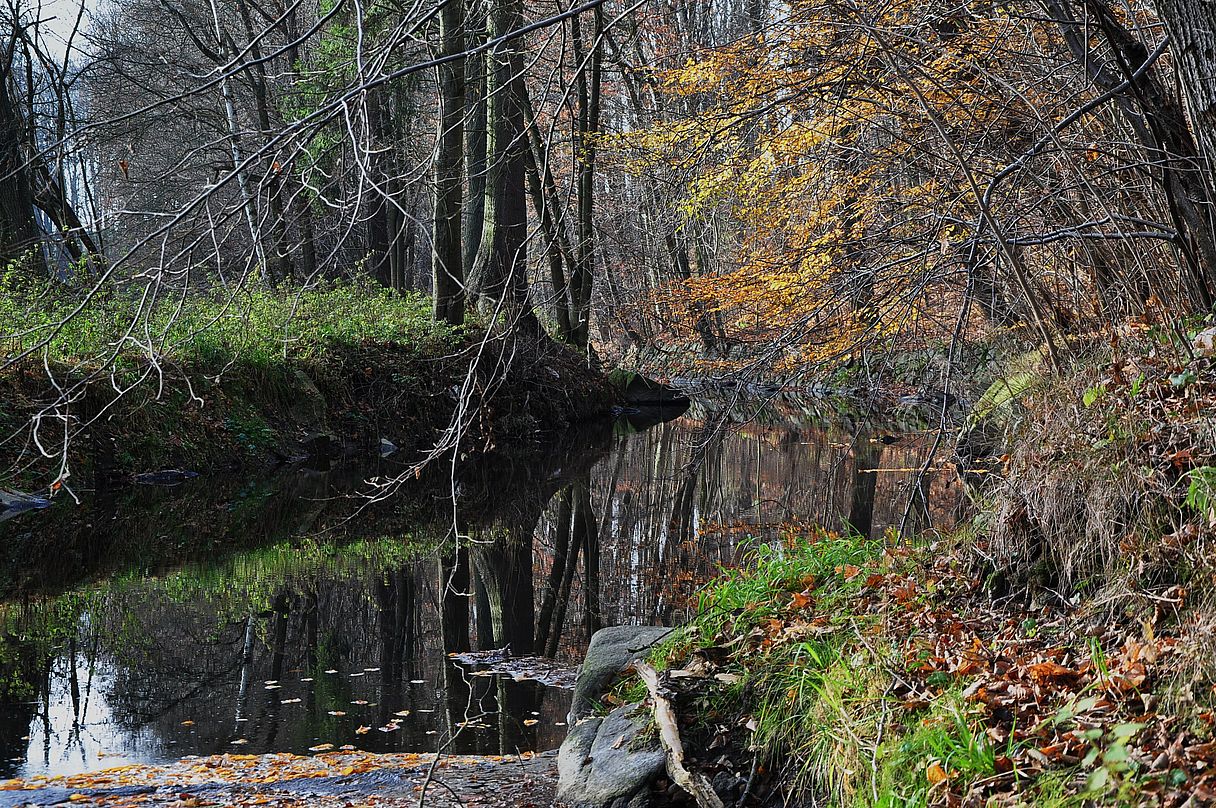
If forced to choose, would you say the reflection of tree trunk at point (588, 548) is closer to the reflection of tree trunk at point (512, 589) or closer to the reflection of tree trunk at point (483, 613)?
the reflection of tree trunk at point (512, 589)

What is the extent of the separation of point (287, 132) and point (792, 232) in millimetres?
11437

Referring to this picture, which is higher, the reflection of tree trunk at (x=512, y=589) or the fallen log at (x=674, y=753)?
the fallen log at (x=674, y=753)

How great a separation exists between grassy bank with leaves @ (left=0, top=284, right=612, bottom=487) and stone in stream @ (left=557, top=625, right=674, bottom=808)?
5.34m

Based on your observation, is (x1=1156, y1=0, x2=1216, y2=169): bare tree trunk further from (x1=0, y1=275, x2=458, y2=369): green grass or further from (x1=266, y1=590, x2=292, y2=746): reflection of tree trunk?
(x1=0, y1=275, x2=458, y2=369): green grass

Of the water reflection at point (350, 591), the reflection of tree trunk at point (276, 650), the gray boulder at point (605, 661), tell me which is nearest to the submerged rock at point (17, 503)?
the water reflection at point (350, 591)

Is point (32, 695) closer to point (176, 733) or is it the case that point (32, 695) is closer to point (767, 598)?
point (176, 733)

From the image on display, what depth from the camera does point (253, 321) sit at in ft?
47.4

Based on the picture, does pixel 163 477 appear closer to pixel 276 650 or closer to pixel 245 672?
pixel 276 650

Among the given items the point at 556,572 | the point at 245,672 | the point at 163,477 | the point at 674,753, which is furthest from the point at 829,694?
the point at 163,477

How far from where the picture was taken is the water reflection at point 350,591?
5.87 m

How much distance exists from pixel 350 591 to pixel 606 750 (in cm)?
440

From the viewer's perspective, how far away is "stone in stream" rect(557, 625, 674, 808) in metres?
4.46

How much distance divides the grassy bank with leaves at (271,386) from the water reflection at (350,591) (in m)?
0.86

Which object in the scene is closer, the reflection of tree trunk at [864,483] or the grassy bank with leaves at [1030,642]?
the grassy bank with leaves at [1030,642]
